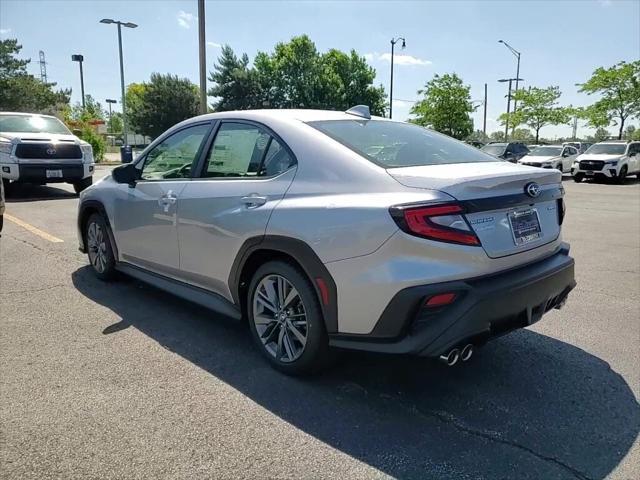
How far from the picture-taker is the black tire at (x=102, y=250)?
15.6ft

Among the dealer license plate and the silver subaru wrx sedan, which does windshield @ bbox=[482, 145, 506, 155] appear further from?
the dealer license plate

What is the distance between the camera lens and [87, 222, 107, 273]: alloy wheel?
4.87 metres

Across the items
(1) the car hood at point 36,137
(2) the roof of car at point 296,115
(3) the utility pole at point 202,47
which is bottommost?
(2) the roof of car at point 296,115

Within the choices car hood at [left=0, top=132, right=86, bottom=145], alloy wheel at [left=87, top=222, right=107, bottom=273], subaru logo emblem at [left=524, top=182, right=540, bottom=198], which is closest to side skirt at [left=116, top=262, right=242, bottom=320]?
alloy wheel at [left=87, top=222, right=107, bottom=273]

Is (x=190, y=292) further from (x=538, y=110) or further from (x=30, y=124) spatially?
(x=538, y=110)

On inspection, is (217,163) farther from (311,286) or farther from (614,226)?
(614,226)

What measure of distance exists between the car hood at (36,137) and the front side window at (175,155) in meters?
8.34

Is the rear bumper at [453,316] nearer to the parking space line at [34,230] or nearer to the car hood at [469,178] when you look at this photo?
the car hood at [469,178]

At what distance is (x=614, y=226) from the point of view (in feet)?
30.4

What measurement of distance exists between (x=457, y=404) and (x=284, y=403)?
95 cm

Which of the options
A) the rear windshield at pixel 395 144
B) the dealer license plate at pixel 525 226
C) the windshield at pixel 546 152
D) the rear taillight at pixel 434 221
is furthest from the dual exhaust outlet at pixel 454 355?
the windshield at pixel 546 152

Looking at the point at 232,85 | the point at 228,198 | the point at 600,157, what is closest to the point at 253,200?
the point at 228,198

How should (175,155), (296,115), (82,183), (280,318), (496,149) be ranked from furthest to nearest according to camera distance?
(496,149) → (82,183) → (175,155) → (296,115) → (280,318)

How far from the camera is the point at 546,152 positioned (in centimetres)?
2483
